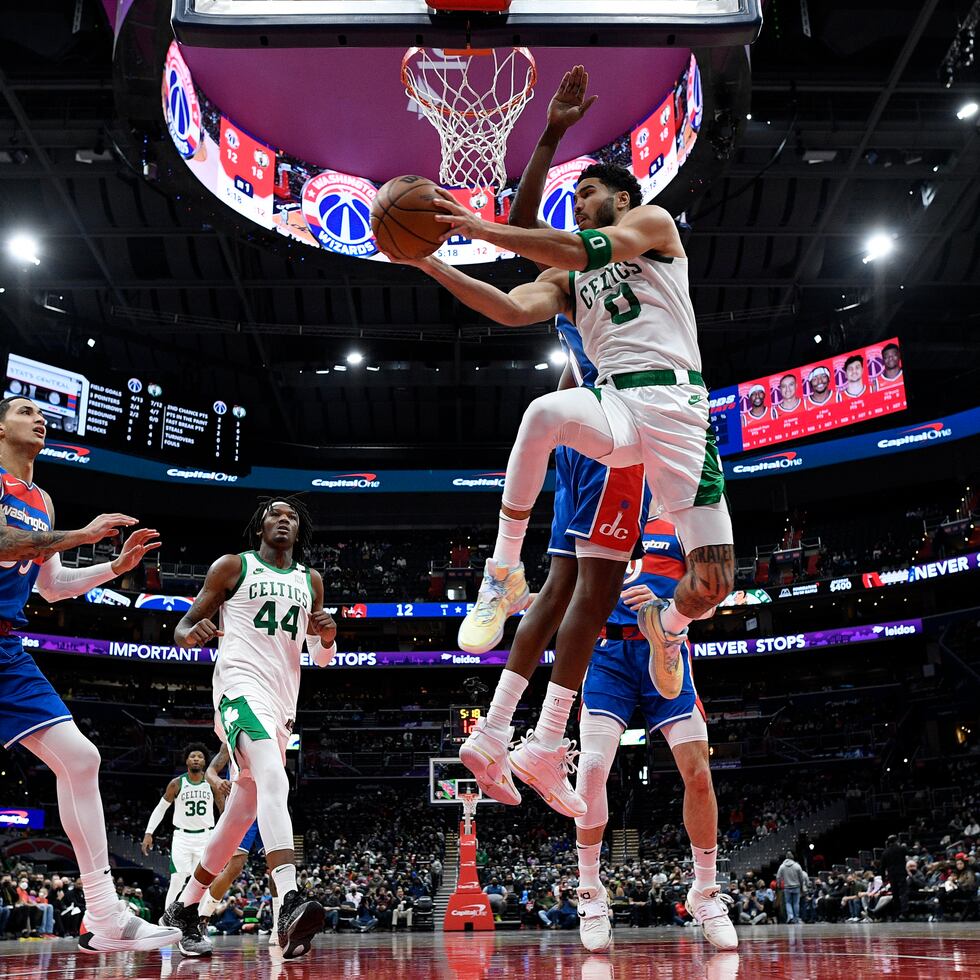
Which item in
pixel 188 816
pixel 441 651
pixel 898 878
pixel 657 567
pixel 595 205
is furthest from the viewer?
pixel 441 651

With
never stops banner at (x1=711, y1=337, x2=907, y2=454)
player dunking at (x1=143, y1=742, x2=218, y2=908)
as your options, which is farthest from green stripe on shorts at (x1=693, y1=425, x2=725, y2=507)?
never stops banner at (x1=711, y1=337, x2=907, y2=454)

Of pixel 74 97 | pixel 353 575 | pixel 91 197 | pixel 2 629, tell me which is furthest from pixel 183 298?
pixel 2 629

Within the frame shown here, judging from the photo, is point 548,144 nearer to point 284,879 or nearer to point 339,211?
point 284,879

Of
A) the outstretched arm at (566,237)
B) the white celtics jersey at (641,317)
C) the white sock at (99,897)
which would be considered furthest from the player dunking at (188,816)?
the outstretched arm at (566,237)

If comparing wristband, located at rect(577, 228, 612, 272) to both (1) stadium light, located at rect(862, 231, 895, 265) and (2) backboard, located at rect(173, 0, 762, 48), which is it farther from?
(1) stadium light, located at rect(862, 231, 895, 265)

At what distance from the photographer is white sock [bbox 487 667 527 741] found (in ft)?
13.4

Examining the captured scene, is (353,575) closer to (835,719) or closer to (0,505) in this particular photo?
(835,719)

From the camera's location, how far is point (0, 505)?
451 centimetres

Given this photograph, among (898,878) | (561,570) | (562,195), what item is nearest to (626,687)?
(561,570)

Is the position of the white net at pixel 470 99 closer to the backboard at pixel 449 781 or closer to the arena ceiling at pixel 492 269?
the arena ceiling at pixel 492 269

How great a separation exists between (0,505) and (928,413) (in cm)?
2914

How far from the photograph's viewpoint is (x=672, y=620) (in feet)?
14.3

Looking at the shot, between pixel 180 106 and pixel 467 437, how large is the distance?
23.3 m

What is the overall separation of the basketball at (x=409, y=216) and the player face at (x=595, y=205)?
2.86 ft
